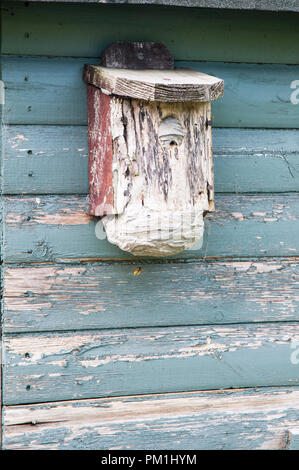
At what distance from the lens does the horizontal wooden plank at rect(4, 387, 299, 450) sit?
1917mm

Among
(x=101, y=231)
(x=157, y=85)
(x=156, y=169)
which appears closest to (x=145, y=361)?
(x=101, y=231)

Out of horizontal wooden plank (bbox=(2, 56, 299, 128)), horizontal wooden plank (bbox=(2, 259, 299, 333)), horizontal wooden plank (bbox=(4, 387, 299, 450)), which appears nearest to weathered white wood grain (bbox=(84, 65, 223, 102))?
horizontal wooden plank (bbox=(2, 56, 299, 128))

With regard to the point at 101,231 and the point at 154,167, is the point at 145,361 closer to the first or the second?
the point at 101,231

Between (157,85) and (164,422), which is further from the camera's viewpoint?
(164,422)

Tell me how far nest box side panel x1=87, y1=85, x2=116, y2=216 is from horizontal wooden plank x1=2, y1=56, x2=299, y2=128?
81 millimetres

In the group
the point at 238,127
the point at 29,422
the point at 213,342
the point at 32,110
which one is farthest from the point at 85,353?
the point at 238,127

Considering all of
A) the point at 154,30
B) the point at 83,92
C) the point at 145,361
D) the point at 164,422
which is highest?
the point at 154,30

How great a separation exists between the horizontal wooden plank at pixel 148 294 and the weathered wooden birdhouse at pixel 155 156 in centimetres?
25

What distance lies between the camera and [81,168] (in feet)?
6.26

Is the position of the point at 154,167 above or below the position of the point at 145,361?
above

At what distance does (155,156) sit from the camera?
167 cm

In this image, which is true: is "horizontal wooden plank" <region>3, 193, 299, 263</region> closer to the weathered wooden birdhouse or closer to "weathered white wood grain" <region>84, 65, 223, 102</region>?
the weathered wooden birdhouse

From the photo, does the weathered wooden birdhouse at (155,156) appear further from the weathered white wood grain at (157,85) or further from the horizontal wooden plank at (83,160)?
the horizontal wooden plank at (83,160)

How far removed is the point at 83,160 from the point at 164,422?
0.98m
